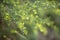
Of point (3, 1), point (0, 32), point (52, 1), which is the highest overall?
point (52, 1)

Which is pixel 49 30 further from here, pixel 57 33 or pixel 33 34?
pixel 33 34

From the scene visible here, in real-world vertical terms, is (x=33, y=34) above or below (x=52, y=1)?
below

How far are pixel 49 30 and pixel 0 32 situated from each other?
1120 millimetres

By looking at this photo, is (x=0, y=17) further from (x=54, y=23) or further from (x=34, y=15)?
(x=54, y=23)

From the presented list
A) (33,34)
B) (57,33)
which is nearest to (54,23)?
(57,33)

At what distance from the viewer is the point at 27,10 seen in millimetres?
2320

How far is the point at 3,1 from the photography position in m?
2.33

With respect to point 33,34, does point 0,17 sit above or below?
below

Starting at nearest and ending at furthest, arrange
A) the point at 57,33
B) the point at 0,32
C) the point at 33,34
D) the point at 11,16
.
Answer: the point at 11,16 → the point at 0,32 → the point at 33,34 → the point at 57,33

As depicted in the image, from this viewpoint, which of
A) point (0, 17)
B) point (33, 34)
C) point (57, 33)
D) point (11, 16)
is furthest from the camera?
point (57, 33)

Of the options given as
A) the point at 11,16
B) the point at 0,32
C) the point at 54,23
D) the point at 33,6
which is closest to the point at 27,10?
the point at 33,6

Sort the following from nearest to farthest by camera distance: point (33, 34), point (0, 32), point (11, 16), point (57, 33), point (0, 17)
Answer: point (11, 16) < point (0, 17) < point (0, 32) < point (33, 34) < point (57, 33)

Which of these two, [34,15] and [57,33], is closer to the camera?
[34,15]

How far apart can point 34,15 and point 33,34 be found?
42cm
